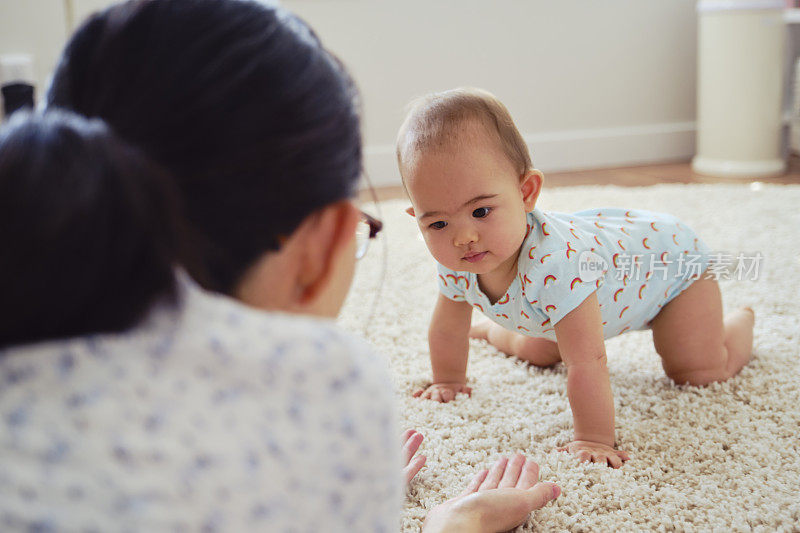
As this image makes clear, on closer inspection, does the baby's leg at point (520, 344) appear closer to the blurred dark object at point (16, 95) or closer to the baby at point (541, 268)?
the baby at point (541, 268)

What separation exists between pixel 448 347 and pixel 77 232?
775mm

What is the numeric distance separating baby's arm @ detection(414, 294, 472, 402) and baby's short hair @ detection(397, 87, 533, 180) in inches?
9.4

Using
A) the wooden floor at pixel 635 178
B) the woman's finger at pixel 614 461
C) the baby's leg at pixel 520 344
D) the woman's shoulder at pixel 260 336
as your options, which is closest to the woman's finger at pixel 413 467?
the woman's finger at pixel 614 461

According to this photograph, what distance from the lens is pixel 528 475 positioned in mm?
841

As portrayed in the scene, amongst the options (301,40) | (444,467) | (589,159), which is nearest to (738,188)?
(589,159)

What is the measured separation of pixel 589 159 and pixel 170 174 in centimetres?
262

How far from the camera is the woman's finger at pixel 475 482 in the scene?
0.83 m

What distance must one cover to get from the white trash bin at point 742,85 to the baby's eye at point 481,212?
1.94 metres

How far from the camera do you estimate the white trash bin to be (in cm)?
251

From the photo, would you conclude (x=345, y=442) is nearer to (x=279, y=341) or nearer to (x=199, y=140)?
(x=279, y=341)

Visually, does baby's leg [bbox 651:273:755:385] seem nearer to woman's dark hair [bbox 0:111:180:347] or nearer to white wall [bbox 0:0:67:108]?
woman's dark hair [bbox 0:111:180:347]

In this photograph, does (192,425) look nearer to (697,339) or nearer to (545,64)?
(697,339)

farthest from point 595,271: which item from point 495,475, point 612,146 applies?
point 612,146

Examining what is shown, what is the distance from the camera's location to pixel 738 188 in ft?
7.33
